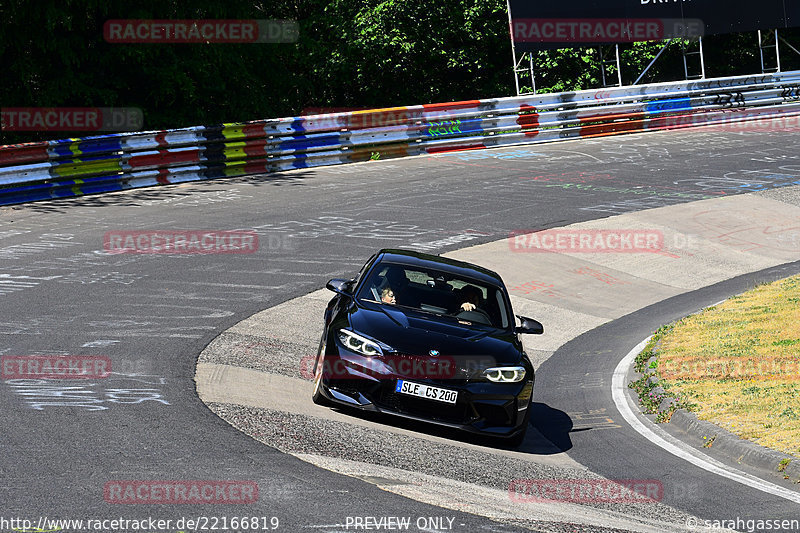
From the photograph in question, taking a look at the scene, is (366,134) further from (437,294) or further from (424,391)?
(424,391)

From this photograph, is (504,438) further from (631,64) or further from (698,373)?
(631,64)

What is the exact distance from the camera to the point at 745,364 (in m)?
11.0

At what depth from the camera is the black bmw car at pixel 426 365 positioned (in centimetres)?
818

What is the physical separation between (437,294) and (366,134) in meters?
15.0

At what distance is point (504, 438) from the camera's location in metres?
8.42

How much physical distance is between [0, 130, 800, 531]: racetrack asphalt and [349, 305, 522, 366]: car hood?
85 cm

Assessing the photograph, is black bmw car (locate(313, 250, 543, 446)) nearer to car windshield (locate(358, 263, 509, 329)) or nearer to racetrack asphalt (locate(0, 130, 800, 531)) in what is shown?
car windshield (locate(358, 263, 509, 329))

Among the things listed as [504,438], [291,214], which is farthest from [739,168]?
[504,438]

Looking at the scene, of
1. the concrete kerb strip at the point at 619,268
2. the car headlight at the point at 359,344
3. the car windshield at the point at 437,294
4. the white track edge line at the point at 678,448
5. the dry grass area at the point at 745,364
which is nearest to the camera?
the white track edge line at the point at 678,448

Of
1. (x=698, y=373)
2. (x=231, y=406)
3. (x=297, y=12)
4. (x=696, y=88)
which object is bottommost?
(x=698, y=373)

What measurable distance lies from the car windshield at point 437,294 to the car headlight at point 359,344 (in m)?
0.89

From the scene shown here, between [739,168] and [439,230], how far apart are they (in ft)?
32.8

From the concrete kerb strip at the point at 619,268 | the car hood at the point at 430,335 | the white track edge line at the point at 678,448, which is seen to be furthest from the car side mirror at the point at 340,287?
the white track edge line at the point at 678,448

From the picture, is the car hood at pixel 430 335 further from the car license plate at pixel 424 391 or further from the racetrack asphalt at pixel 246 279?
the racetrack asphalt at pixel 246 279
